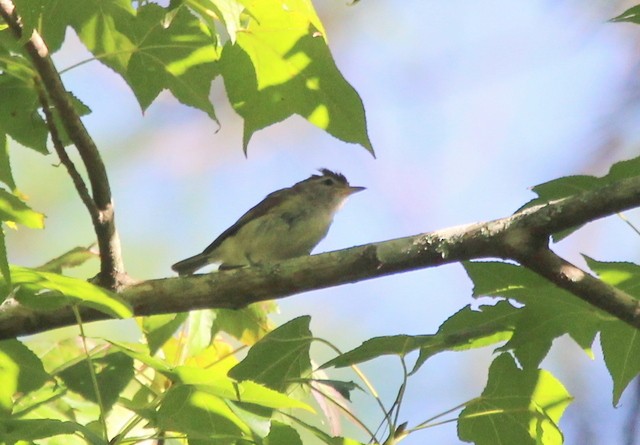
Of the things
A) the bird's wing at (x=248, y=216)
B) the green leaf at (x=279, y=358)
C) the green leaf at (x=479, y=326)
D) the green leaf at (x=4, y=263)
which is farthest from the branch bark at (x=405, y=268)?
the bird's wing at (x=248, y=216)

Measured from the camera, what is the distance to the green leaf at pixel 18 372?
2.00 m

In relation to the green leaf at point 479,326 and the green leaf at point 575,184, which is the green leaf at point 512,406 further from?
the green leaf at point 575,184

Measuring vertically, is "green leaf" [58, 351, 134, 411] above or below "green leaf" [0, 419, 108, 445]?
above

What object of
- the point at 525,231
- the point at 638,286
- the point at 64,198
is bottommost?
the point at 638,286

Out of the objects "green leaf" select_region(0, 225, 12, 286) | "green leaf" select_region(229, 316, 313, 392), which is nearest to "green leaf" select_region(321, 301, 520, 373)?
"green leaf" select_region(229, 316, 313, 392)

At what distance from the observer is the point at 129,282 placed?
2.74 metres

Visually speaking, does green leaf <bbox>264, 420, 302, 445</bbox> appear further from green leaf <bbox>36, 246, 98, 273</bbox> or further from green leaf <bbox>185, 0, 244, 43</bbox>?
green leaf <bbox>36, 246, 98, 273</bbox>

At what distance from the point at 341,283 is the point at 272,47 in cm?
72

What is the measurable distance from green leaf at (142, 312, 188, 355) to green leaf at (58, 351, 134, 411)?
2.37 ft

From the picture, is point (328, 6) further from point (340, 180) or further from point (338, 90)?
point (338, 90)

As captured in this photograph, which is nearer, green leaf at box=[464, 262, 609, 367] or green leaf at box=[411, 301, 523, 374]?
green leaf at box=[411, 301, 523, 374]

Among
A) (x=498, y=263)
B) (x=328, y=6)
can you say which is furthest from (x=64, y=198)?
(x=498, y=263)

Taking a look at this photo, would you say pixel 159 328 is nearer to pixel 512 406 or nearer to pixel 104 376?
pixel 104 376

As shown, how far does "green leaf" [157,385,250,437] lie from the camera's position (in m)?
1.87
